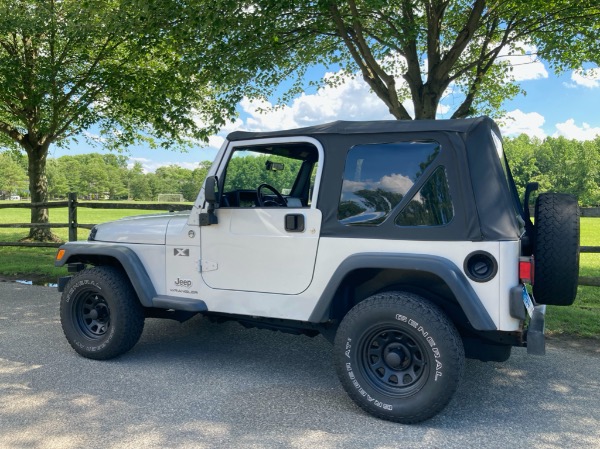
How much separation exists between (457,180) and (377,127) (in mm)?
697

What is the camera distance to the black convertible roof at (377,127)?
3367 millimetres

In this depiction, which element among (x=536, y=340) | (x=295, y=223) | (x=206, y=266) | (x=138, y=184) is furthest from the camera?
(x=138, y=184)

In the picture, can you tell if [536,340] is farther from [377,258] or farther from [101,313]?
[101,313]

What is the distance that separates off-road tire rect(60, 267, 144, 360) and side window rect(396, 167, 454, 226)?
253 cm

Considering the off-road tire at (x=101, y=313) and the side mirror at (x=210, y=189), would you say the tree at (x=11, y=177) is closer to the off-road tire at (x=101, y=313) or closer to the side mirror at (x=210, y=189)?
the off-road tire at (x=101, y=313)

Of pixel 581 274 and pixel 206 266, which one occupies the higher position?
pixel 206 266

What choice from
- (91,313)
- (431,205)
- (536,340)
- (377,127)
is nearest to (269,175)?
(377,127)

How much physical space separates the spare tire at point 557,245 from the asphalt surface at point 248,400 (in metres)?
0.88

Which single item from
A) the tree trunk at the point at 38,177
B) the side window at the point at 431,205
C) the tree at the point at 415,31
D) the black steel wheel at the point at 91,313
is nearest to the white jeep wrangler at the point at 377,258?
the side window at the point at 431,205

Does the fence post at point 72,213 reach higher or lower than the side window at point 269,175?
lower

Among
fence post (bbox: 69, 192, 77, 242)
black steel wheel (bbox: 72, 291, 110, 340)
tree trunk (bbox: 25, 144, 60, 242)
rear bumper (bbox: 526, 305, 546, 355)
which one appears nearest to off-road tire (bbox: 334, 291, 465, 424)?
rear bumper (bbox: 526, 305, 546, 355)

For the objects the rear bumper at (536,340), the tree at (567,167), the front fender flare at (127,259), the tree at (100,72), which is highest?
the tree at (567,167)

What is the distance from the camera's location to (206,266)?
411 centimetres

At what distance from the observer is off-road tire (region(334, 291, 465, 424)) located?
319 cm
